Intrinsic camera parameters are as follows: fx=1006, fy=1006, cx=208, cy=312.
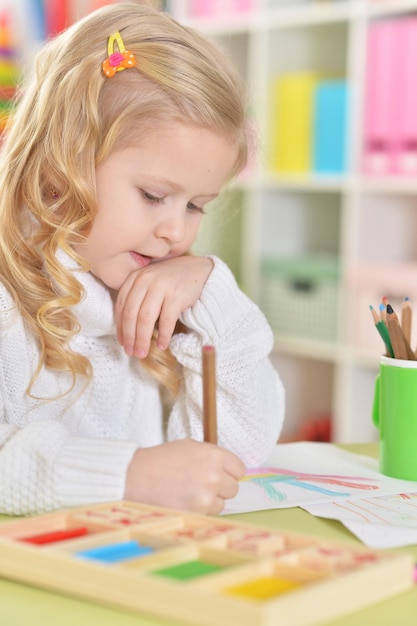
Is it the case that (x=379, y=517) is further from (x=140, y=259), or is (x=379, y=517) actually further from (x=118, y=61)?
(x=118, y=61)

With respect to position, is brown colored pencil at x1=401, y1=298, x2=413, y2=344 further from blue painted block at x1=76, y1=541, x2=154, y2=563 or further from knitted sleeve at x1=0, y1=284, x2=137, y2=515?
blue painted block at x1=76, y1=541, x2=154, y2=563

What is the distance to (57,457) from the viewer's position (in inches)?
32.8

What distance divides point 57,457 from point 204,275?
37 cm

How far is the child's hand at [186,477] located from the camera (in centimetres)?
80

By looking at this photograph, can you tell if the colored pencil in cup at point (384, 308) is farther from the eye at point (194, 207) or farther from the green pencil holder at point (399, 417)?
the eye at point (194, 207)

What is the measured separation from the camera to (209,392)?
76cm

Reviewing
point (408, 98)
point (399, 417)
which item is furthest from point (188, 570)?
point (408, 98)

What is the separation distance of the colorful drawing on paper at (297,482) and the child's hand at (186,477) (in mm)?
97

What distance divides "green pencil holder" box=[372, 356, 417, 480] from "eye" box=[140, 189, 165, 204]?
28 centimetres

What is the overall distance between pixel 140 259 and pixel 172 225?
0.22 ft

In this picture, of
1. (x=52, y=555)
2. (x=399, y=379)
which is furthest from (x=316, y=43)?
(x=52, y=555)

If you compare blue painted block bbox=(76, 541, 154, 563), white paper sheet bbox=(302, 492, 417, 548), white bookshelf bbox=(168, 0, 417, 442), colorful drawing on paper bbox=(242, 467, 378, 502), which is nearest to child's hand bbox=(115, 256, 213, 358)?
colorful drawing on paper bbox=(242, 467, 378, 502)

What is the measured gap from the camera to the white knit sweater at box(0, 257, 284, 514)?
1.09 metres

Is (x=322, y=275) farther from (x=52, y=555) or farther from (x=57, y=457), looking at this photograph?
(x=52, y=555)
